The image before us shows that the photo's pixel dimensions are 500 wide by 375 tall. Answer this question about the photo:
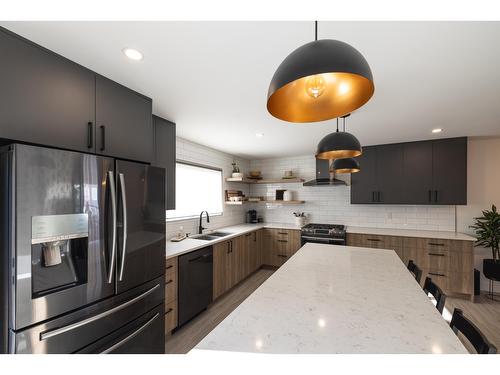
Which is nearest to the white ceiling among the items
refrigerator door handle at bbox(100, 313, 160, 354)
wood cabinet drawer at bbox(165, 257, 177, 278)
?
wood cabinet drawer at bbox(165, 257, 177, 278)

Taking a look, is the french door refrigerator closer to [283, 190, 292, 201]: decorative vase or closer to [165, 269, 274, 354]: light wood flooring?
[165, 269, 274, 354]: light wood flooring

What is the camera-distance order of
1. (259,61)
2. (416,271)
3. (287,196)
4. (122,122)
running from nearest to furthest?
(259,61) → (122,122) → (416,271) → (287,196)

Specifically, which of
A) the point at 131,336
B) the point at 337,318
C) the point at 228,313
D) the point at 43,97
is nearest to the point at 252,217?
the point at 228,313

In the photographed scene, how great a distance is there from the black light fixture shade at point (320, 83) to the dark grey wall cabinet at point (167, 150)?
Result: 1.76 m

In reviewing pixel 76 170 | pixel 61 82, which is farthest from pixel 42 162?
pixel 61 82

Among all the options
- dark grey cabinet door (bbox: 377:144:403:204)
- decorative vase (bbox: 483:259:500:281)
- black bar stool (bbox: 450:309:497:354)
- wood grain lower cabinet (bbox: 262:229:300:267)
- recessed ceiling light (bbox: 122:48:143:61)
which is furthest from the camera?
wood grain lower cabinet (bbox: 262:229:300:267)

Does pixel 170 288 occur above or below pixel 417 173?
below

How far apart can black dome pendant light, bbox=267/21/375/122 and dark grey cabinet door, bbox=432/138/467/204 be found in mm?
3478

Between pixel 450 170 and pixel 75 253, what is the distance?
4.52 meters

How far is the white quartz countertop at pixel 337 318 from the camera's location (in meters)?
0.79

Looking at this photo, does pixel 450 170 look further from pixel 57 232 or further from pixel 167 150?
pixel 57 232

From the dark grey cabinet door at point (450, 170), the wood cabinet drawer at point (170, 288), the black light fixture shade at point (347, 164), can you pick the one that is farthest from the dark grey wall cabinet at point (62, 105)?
the dark grey cabinet door at point (450, 170)

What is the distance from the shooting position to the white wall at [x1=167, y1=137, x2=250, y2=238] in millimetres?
3049

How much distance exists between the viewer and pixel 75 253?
1230 mm
